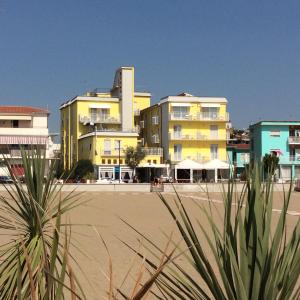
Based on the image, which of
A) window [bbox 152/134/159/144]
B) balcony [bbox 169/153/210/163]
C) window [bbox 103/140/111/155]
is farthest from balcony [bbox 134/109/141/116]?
balcony [bbox 169/153/210/163]

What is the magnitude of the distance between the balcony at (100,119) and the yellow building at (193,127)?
508 centimetres

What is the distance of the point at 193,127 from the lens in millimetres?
65688

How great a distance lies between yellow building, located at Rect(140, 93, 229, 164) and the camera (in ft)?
212

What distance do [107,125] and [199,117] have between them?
10392mm

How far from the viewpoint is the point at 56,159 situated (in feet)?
14.4

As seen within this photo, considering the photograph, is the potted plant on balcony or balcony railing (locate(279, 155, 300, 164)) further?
balcony railing (locate(279, 155, 300, 164))

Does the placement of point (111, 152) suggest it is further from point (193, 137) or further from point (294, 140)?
point (294, 140)

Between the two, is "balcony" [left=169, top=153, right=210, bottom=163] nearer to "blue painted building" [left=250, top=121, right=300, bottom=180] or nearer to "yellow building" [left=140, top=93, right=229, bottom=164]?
"yellow building" [left=140, top=93, right=229, bottom=164]

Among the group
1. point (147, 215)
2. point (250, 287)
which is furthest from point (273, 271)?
point (147, 215)

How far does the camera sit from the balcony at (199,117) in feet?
212

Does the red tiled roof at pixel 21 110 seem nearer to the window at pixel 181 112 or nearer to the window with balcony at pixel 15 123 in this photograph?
the window with balcony at pixel 15 123

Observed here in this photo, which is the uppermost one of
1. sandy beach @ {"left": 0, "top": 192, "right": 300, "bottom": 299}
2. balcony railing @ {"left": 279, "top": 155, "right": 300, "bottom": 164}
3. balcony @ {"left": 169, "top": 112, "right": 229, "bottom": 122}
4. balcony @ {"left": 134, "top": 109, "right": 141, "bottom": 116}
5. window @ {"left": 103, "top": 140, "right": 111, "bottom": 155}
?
balcony @ {"left": 134, "top": 109, "right": 141, "bottom": 116}

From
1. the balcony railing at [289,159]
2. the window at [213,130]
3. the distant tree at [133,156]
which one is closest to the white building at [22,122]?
the distant tree at [133,156]

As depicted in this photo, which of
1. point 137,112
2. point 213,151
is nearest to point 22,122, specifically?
point 137,112
